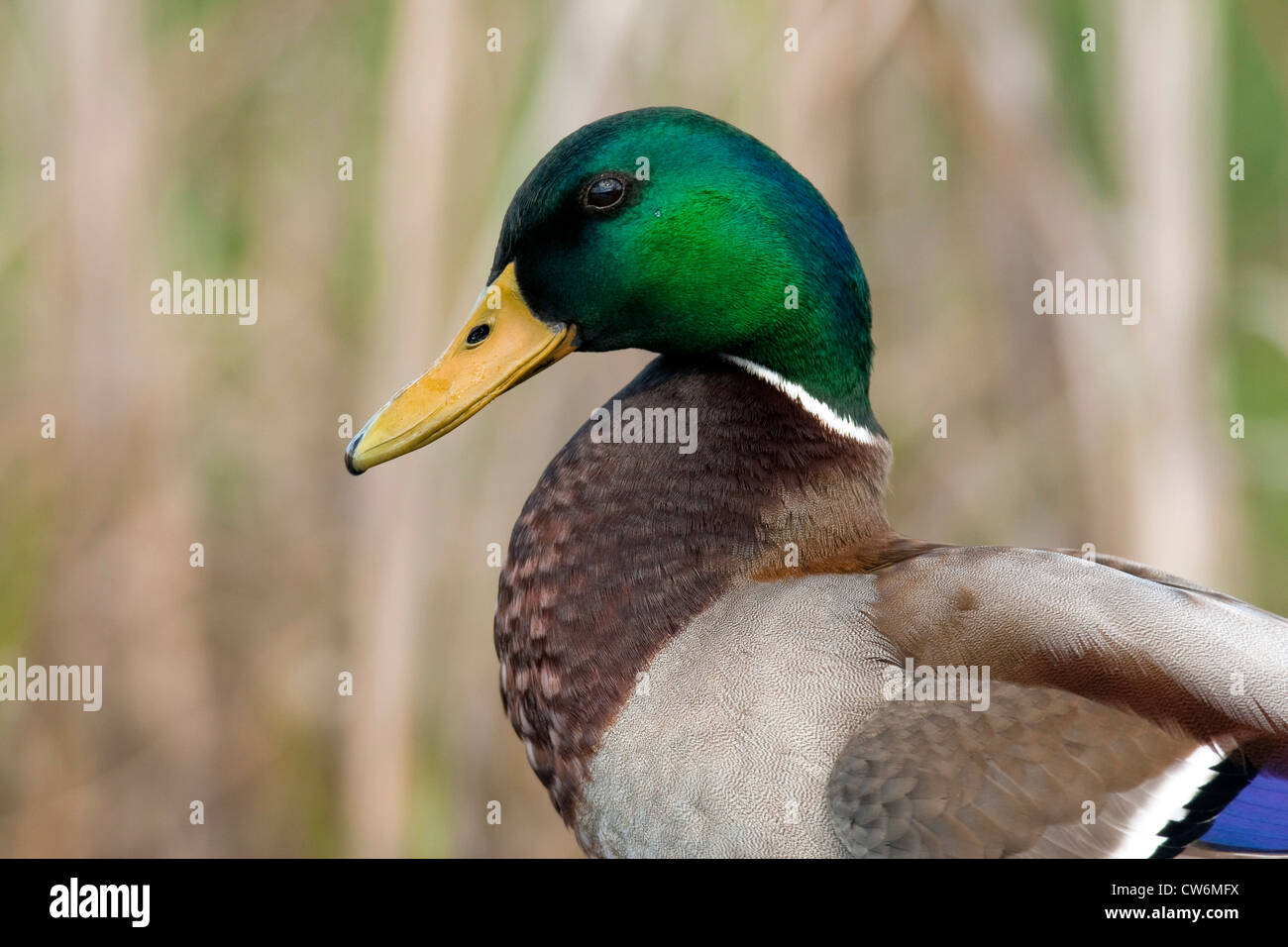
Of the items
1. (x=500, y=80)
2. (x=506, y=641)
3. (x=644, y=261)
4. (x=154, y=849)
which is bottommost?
(x=154, y=849)

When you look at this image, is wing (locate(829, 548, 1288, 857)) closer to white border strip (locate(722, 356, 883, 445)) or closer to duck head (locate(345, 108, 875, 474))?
white border strip (locate(722, 356, 883, 445))

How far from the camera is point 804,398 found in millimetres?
1775

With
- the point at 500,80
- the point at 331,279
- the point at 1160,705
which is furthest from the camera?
the point at 331,279

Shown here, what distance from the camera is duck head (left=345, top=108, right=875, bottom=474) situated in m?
1.70

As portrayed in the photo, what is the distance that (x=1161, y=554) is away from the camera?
2551 mm

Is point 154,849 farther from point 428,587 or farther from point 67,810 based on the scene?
point 428,587

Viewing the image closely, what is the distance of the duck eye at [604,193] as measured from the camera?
170cm

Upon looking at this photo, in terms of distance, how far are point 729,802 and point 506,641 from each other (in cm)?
39

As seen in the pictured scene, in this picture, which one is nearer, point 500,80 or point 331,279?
point 500,80

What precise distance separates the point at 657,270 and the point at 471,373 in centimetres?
27
